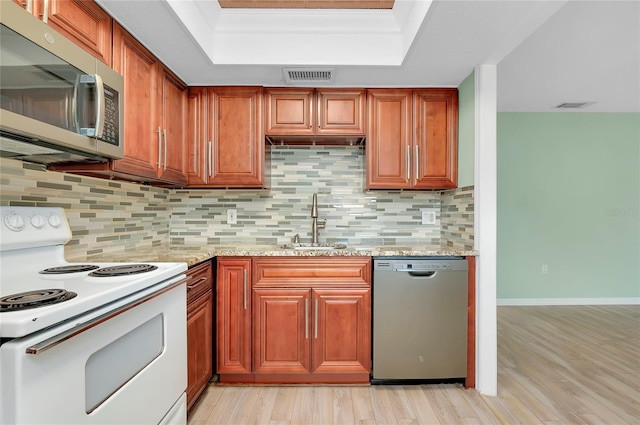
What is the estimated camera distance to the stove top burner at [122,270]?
4.14 feet

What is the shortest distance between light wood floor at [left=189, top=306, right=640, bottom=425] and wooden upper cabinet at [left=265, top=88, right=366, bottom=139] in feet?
5.76

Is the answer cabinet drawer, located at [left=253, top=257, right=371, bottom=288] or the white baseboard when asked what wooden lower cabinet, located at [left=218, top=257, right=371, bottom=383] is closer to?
cabinet drawer, located at [left=253, top=257, right=371, bottom=288]

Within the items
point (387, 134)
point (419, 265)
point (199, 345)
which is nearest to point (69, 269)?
point (199, 345)

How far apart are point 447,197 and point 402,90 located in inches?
35.4

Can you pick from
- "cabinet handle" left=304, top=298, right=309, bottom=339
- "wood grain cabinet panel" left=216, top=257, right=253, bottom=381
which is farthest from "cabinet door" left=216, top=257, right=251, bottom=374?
"cabinet handle" left=304, top=298, right=309, bottom=339

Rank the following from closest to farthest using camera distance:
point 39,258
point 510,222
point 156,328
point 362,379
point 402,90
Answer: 1. point 156,328
2. point 39,258
3. point 362,379
4. point 402,90
5. point 510,222

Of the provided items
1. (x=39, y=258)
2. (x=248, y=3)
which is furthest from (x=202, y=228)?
(x=248, y=3)

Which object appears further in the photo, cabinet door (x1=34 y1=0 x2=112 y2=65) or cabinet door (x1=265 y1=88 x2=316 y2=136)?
cabinet door (x1=265 y1=88 x2=316 y2=136)

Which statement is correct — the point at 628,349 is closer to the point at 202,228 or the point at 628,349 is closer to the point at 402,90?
the point at 402,90

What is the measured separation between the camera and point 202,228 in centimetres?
265

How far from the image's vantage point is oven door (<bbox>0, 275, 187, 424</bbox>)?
0.76 meters

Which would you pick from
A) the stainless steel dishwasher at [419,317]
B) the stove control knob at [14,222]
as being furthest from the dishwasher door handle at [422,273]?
the stove control knob at [14,222]

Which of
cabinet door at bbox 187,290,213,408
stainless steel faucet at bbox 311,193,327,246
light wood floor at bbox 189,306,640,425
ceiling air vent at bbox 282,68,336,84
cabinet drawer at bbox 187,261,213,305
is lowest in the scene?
light wood floor at bbox 189,306,640,425

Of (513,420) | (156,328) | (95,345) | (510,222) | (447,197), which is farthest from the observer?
(510,222)
